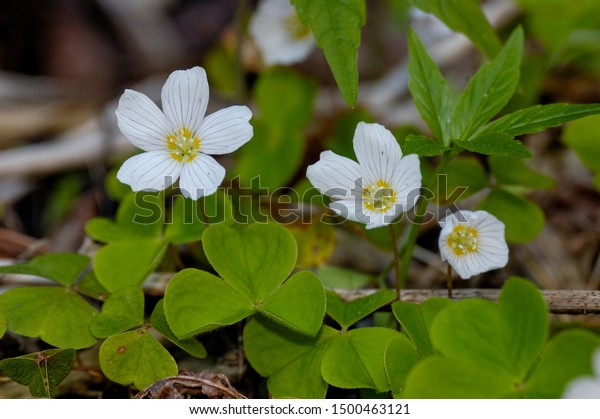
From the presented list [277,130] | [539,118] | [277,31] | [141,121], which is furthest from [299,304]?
[277,31]

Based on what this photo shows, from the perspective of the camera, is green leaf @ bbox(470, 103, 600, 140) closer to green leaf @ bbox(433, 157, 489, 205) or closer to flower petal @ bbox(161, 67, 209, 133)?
green leaf @ bbox(433, 157, 489, 205)

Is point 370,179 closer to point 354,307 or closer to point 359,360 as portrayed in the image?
point 354,307

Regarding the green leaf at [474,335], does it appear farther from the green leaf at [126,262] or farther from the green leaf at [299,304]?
the green leaf at [126,262]

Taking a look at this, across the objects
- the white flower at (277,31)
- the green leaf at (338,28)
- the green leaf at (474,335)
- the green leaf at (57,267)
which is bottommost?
the green leaf at (474,335)

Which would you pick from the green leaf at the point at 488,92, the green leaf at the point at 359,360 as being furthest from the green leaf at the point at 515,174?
the green leaf at the point at 359,360
